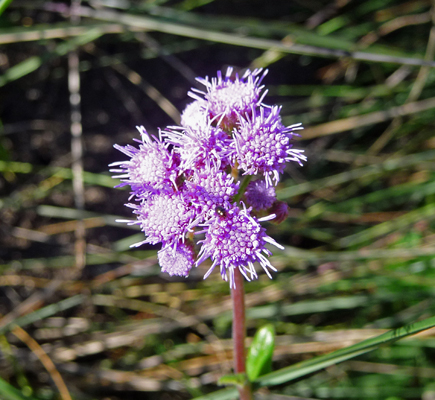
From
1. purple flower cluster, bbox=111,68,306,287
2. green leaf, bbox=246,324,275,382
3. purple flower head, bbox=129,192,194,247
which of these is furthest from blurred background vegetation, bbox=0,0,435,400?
purple flower head, bbox=129,192,194,247

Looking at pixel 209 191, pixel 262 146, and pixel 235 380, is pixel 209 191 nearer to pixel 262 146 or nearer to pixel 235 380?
pixel 262 146

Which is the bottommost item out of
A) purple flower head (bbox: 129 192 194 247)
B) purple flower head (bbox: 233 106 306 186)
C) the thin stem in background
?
purple flower head (bbox: 129 192 194 247)

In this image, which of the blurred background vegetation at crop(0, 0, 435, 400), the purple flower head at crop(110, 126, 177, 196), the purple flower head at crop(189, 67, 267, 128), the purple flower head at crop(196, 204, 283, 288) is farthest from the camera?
the blurred background vegetation at crop(0, 0, 435, 400)

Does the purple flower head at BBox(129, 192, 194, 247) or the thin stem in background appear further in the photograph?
the thin stem in background

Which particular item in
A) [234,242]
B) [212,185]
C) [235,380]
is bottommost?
[235,380]

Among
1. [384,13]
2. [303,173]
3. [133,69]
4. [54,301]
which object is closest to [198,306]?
[54,301]

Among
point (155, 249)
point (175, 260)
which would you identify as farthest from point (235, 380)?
point (155, 249)

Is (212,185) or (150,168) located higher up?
(150,168)

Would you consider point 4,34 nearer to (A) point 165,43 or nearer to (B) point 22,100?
(B) point 22,100

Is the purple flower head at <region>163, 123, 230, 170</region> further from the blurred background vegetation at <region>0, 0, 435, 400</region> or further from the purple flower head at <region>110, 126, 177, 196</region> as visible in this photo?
the blurred background vegetation at <region>0, 0, 435, 400</region>
